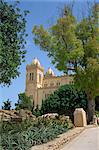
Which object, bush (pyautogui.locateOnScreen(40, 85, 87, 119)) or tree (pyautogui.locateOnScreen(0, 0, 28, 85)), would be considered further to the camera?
bush (pyautogui.locateOnScreen(40, 85, 87, 119))

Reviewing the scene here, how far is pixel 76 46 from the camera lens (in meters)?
23.5

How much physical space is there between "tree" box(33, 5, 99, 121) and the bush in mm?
22139

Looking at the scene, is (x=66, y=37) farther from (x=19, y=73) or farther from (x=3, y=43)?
(x=3, y=43)

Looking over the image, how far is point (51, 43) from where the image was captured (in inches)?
963

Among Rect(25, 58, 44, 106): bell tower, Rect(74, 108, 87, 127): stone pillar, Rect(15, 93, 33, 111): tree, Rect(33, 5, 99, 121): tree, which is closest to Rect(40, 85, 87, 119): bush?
→ Rect(15, 93, 33, 111): tree

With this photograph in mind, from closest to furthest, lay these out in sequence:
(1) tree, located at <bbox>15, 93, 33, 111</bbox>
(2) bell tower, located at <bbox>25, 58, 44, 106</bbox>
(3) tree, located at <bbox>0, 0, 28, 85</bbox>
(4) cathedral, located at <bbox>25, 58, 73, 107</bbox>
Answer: (3) tree, located at <bbox>0, 0, 28, 85</bbox>, (1) tree, located at <bbox>15, 93, 33, 111</bbox>, (4) cathedral, located at <bbox>25, 58, 73, 107</bbox>, (2) bell tower, located at <bbox>25, 58, 44, 106</bbox>

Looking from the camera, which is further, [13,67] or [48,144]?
[13,67]

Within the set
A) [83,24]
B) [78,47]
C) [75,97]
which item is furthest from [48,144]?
[75,97]

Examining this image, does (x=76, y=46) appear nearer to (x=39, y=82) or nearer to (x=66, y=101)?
(x=66, y=101)

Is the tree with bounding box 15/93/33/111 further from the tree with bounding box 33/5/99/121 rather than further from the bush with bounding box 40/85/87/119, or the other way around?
the tree with bounding box 33/5/99/121

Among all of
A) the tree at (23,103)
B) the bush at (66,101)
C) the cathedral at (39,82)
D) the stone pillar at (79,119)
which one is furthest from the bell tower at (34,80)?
the stone pillar at (79,119)

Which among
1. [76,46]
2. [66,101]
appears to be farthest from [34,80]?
[76,46]

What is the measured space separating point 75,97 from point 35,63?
120 ft

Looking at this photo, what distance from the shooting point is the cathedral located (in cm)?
8370
